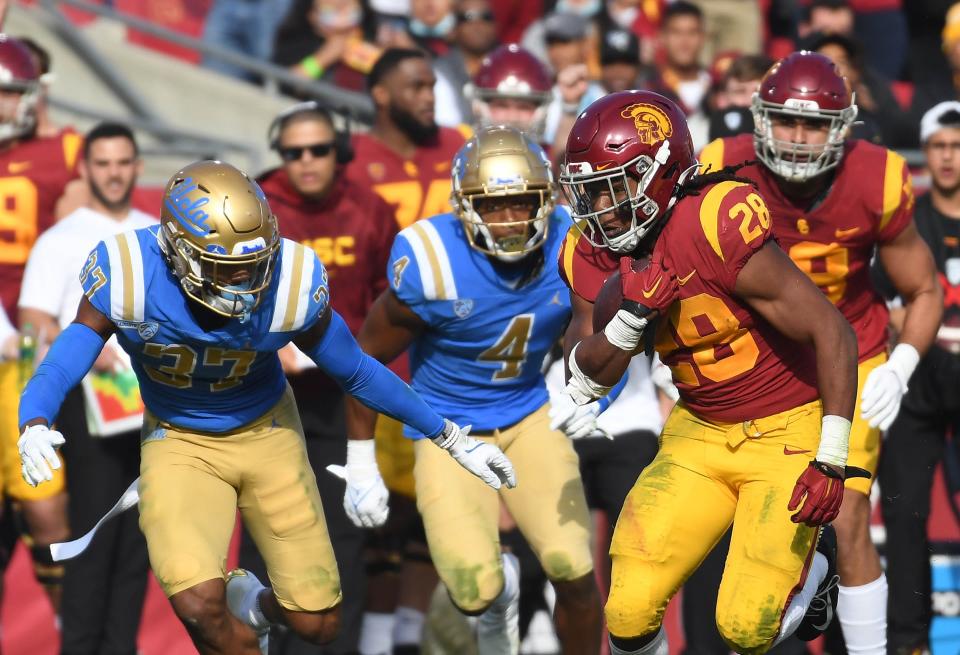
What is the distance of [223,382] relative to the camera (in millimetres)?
5020

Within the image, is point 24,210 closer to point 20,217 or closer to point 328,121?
point 20,217

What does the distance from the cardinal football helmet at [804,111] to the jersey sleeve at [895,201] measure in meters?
0.18

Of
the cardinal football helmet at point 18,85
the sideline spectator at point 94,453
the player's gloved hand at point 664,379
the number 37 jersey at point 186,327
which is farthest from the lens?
the cardinal football helmet at point 18,85

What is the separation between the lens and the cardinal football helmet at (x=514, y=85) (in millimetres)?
6797

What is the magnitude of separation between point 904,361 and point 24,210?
3.61 meters

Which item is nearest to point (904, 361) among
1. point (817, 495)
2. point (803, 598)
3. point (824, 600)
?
point (824, 600)

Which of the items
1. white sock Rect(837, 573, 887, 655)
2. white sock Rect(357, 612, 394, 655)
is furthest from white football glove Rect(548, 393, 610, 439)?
white sock Rect(357, 612, 394, 655)

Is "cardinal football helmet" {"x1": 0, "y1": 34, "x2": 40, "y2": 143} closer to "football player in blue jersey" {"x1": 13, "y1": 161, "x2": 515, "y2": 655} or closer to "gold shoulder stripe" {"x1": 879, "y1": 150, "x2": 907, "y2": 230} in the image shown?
"football player in blue jersey" {"x1": 13, "y1": 161, "x2": 515, "y2": 655}

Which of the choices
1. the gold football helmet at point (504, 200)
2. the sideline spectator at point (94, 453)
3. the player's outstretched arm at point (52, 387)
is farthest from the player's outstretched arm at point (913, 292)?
the sideline spectator at point (94, 453)

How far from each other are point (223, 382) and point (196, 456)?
26 centimetres

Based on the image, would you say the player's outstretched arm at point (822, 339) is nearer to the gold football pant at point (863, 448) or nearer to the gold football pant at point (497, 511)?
the gold football pant at point (863, 448)

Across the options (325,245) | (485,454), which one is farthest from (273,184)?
(485,454)

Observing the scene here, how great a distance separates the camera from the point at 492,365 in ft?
18.0

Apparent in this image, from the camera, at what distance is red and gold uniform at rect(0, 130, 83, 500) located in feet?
20.4
